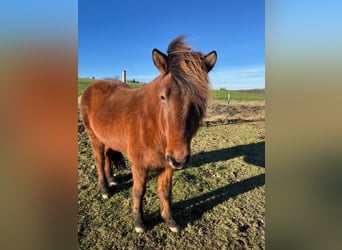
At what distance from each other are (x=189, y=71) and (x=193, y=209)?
7.53 ft

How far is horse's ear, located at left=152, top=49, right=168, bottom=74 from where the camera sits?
8.04ft

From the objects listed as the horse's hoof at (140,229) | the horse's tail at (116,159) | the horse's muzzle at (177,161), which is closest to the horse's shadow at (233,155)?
the horse's tail at (116,159)

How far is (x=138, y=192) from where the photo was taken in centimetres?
326

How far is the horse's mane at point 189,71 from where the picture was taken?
2268 millimetres

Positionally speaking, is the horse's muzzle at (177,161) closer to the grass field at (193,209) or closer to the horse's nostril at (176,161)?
the horse's nostril at (176,161)

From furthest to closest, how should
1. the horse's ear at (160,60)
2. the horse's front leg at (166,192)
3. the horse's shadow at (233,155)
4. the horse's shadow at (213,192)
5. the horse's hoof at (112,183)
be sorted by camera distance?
1. the horse's shadow at (233,155)
2. the horse's hoof at (112,183)
3. the horse's shadow at (213,192)
4. the horse's front leg at (166,192)
5. the horse's ear at (160,60)

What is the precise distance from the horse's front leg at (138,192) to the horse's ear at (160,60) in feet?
4.23

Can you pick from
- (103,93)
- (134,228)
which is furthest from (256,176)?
(103,93)

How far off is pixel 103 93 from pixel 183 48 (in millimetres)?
2117

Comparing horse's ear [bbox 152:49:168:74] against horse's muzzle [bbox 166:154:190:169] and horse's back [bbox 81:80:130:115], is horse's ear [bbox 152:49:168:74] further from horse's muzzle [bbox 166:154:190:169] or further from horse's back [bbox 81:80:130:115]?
horse's back [bbox 81:80:130:115]

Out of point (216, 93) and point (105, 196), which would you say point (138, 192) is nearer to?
point (105, 196)

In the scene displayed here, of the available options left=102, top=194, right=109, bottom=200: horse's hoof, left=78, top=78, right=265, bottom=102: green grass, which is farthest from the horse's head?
left=102, top=194, right=109, bottom=200: horse's hoof

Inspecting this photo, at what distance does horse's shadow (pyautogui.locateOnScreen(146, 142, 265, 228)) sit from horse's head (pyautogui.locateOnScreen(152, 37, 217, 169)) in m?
1.61
